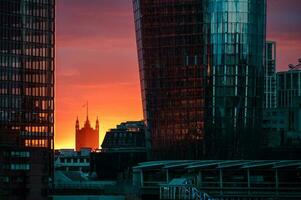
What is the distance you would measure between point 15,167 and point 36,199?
6.74 m

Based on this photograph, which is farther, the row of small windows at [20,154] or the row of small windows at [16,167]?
the row of small windows at [20,154]

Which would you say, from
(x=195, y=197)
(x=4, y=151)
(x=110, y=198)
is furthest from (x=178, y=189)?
(x=4, y=151)

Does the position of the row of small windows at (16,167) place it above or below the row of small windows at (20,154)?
below

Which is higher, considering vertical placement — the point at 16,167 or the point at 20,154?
the point at 20,154

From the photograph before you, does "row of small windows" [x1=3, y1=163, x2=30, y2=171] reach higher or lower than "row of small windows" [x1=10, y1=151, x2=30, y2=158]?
lower

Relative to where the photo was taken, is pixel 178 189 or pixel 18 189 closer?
pixel 178 189

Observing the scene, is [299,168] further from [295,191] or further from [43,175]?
[43,175]

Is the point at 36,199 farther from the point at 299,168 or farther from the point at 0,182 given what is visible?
the point at 299,168

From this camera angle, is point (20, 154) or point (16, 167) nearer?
point (16, 167)

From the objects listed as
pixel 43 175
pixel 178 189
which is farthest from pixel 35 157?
pixel 178 189

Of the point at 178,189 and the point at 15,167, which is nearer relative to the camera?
the point at 178,189

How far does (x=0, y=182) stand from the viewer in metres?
191

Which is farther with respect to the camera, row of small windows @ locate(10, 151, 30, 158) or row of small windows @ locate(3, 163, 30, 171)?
row of small windows @ locate(10, 151, 30, 158)

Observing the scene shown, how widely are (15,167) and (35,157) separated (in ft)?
13.7
